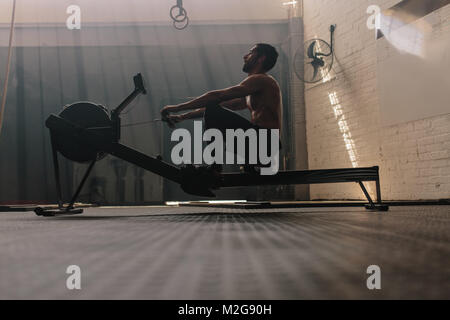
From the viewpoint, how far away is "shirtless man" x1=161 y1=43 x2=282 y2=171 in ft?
7.47

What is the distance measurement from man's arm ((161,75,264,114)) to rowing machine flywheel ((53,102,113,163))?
1.72 ft

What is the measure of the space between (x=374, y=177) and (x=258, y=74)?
3.31ft

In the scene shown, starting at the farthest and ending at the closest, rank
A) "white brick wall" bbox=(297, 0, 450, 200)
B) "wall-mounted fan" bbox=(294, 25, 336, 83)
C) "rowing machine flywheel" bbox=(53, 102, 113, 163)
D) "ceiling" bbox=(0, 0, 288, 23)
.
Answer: "ceiling" bbox=(0, 0, 288, 23), "wall-mounted fan" bbox=(294, 25, 336, 83), "white brick wall" bbox=(297, 0, 450, 200), "rowing machine flywheel" bbox=(53, 102, 113, 163)

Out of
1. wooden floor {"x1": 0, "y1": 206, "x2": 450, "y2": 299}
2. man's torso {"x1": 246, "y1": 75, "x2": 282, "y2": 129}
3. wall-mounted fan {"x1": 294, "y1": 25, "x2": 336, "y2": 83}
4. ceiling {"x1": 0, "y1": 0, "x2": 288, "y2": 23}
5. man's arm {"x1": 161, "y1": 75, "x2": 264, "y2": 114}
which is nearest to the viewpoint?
wooden floor {"x1": 0, "y1": 206, "x2": 450, "y2": 299}

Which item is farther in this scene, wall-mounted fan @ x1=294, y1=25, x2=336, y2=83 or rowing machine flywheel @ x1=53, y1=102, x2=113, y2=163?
wall-mounted fan @ x1=294, y1=25, x2=336, y2=83

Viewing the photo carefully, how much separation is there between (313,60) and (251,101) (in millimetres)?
2564

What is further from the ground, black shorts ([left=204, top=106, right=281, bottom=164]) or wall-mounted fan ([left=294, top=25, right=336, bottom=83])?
wall-mounted fan ([left=294, top=25, right=336, bottom=83])

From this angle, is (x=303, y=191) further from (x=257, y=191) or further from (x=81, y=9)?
(x=81, y=9)

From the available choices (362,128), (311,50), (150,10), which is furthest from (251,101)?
(150,10)

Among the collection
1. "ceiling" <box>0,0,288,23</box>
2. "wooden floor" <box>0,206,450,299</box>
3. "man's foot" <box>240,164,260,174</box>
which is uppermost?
"ceiling" <box>0,0,288,23</box>

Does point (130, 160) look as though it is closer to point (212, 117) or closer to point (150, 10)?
point (212, 117)

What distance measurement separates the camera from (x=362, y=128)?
4605 millimetres

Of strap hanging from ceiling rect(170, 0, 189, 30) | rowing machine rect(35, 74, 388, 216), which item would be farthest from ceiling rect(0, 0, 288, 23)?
rowing machine rect(35, 74, 388, 216)

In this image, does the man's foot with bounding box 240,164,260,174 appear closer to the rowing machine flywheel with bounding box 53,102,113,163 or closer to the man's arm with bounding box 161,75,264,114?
the man's arm with bounding box 161,75,264,114
